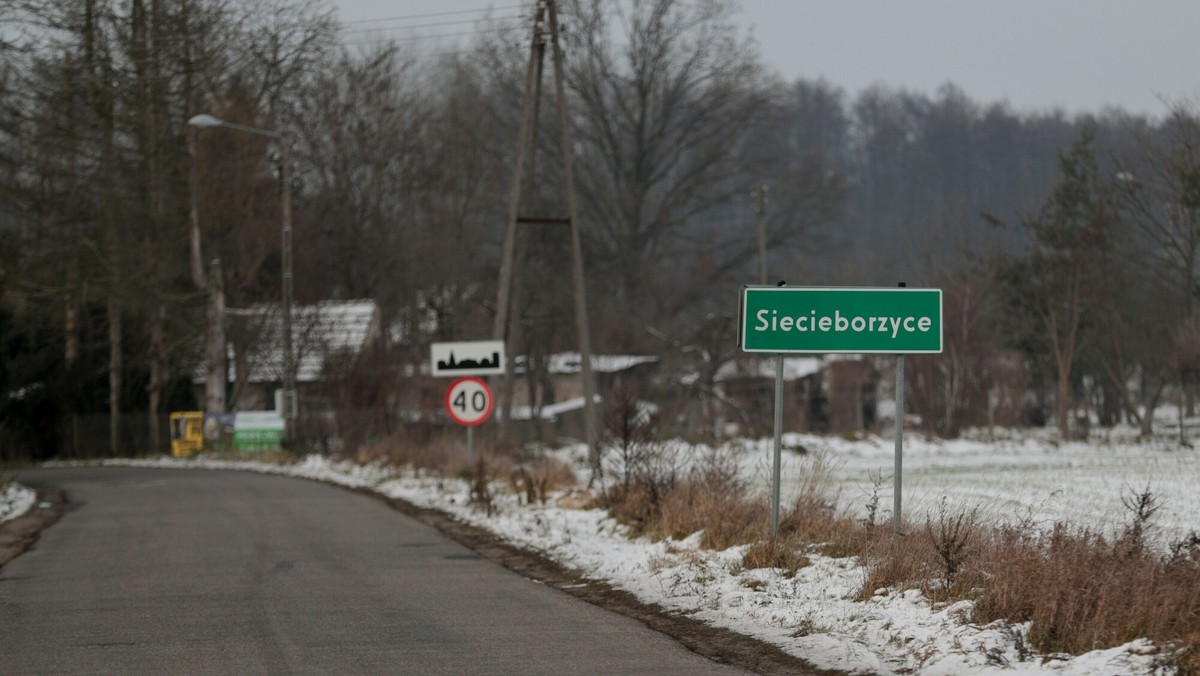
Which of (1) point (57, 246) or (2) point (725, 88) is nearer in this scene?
(1) point (57, 246)

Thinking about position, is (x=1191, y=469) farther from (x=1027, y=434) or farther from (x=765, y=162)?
(x=765, y=162)

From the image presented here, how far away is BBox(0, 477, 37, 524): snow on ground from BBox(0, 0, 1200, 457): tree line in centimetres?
1107

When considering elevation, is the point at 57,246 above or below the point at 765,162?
below

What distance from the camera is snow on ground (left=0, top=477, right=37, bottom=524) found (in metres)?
22.4

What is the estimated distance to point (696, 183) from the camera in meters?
58.0

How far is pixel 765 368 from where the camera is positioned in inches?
2189

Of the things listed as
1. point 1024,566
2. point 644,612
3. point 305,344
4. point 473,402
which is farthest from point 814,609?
point 305,344

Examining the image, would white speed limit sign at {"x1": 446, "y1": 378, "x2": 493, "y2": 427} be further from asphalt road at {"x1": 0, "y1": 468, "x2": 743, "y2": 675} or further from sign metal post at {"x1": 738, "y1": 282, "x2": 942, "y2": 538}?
sign metal post at {"x1": 738, "y1": 282, "x2": 942, "y2": 538}

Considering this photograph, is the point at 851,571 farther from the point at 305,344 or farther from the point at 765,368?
the point at 765,368

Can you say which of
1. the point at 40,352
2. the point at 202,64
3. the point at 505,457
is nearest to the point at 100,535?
the point at 505,457

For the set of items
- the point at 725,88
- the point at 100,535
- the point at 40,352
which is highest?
the point at 725,88

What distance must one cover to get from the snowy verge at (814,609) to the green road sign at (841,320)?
1782 millimetres

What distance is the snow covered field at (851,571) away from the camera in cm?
828

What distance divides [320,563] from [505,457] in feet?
37.1
